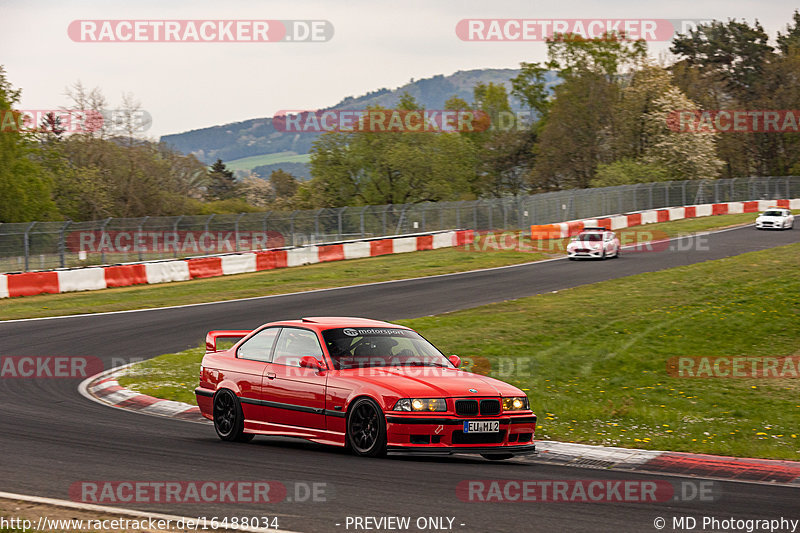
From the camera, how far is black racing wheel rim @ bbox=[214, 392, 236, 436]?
9.86 metres

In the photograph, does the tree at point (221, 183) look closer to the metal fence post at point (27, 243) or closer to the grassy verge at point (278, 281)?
the grassy verge at point (278, 281)

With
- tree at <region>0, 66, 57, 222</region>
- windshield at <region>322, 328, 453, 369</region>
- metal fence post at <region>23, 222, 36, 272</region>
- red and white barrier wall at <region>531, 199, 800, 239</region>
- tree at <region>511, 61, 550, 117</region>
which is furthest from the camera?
tree at <region>511, 61, 550, 117</region>

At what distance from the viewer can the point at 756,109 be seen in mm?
83375

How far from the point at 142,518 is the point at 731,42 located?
102 metres

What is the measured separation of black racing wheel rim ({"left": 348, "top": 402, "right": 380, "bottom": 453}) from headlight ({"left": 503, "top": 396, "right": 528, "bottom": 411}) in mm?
1250

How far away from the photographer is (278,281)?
30.9 metres

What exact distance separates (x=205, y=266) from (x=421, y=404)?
83.7 ft

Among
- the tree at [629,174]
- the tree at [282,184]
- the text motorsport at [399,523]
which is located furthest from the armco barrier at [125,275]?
the tree at [282,184]

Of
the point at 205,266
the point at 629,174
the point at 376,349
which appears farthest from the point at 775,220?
the point at 376,349

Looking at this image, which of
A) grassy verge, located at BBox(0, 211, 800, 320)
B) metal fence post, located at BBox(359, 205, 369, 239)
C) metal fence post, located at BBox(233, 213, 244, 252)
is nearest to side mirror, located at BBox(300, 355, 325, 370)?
grassy verge, located at BBox(0, 211, 800, 320)

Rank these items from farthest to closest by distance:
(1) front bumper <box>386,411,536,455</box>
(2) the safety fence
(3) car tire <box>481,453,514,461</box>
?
(2) the safety fence, (3) car tire <box>481,453,514,461</box>, (1) front bumper <box>386,411,536,455</box>

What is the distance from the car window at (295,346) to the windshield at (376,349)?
144 mm

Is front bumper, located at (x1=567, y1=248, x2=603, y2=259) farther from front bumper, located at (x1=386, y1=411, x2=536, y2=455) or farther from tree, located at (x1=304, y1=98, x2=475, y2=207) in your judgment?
tree, located at (x1=304, y1=98, x2=475, y2=207)

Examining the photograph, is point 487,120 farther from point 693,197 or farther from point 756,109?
point 693,197
